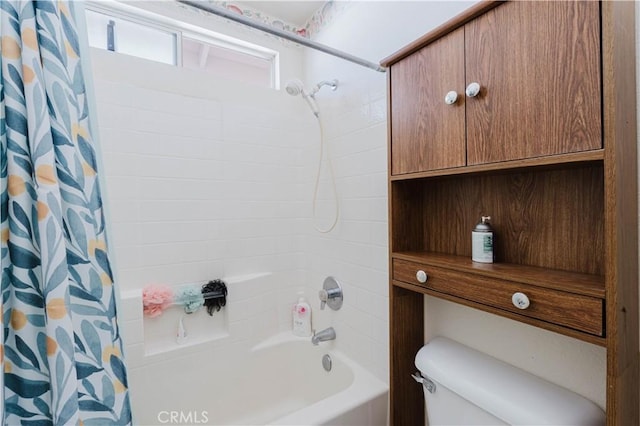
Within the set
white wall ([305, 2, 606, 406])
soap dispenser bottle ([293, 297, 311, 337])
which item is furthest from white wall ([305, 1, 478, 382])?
soap dispenser bottle ([293, 297, 311, 337])

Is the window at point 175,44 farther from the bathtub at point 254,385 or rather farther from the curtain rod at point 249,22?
the bathtub at point 254,385

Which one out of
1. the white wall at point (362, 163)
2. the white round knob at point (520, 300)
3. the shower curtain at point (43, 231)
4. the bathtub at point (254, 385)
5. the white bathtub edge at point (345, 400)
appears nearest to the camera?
the shower curtain at point (43, 231)

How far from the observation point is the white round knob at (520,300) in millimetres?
692

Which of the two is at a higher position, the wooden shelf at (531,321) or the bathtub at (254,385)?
the wooden shelf at (531,321)

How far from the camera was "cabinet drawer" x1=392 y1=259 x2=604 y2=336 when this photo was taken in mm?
604

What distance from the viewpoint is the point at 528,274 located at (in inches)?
29.1

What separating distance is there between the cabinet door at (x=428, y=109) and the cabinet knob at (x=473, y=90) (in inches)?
1.4

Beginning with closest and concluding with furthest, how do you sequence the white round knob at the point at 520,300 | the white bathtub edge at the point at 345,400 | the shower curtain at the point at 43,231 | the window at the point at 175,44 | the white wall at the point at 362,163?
the shower curtain at the point at 43,231 < the white round knob at the point at 520,300 < the white bathtub edge at the point at 345,400 < the white wall at the point at 362,163 < the window at the point at 175,44

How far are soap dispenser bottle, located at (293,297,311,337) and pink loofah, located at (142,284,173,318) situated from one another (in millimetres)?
760

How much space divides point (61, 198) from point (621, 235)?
1.13m

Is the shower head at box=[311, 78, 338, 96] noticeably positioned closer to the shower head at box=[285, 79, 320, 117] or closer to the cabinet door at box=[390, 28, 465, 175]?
the shower head at box=[285, 79, 320, 117]

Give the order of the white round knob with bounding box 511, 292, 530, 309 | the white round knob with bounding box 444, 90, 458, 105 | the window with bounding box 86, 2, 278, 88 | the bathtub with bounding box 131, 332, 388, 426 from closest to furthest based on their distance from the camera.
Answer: the white round knob with bounding box 511, 292, 530, 309
the white round knob with bounding box 444, 90, 458, 105
the bathtub with bounding box 131, 332, 388, 426
the window with bounding box 86, 2, 278, 88

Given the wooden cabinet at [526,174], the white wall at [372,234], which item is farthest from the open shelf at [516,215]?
the white wall at [372,234]

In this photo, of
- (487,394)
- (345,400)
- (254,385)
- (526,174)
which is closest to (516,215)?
(526,174)
